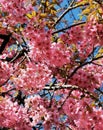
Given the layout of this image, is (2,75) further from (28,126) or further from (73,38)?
(73,38)

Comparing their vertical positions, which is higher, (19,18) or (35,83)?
(19,18)

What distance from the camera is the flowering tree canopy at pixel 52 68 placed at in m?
4.63

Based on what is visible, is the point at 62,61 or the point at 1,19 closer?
the point at 62,61

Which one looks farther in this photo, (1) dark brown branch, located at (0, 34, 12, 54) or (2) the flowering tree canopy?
(1) dark brown branch, located at (0, 34, 12, 54)

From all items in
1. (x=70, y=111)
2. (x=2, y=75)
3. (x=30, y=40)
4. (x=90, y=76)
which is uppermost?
(x=30, y=40)

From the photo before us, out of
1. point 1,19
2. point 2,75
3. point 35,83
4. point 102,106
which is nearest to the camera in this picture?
point 102,106

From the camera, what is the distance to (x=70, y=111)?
530cm

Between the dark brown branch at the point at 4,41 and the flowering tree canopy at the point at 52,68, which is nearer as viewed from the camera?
the flowering tree canopy at the point at 52,68

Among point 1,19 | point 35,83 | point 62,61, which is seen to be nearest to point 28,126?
point 35,83

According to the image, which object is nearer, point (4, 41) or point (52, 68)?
point (52, 68)

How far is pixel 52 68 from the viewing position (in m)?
5.27

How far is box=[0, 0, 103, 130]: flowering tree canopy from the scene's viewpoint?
15.2 ft

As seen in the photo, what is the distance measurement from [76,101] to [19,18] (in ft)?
4.30

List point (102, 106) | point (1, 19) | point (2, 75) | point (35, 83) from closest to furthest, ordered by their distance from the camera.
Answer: point (102, 106) → point (35, 83) → point (2, 75) → point (1, 19)
